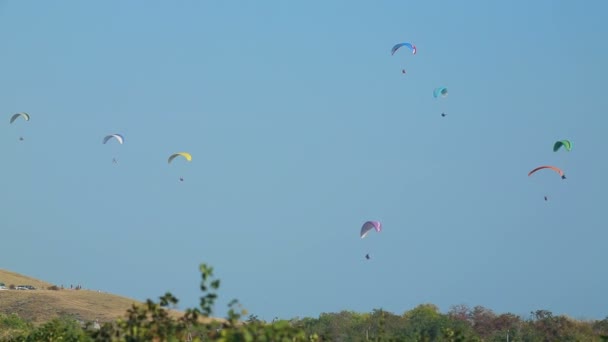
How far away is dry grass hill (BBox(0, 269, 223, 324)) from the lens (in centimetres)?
13675

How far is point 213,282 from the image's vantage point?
71.1 ft

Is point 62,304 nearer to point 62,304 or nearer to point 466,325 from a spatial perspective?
point 62,304

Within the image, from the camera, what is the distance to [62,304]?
145750mm

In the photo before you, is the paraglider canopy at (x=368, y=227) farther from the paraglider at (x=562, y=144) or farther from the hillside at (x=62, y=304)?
the hillside at (x=62, y=304)

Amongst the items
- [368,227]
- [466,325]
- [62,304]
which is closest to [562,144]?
[368,227]

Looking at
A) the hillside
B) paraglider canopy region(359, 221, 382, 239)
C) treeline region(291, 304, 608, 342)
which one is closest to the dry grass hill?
the hillside

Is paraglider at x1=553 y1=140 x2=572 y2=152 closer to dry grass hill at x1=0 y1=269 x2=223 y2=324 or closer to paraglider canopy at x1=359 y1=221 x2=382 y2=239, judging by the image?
paraglider canopy at x1=359 y1=221 x2=382 y2=239

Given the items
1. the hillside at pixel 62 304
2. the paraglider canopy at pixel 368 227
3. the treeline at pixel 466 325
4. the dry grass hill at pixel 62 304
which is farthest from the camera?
the hillside at pixel 62 304

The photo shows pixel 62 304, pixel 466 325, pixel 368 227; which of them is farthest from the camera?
pixel 62 304

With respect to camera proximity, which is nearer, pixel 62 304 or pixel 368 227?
pixel 368 227

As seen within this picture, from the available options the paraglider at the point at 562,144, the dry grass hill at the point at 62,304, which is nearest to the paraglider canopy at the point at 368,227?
the paraglider at the point at 562,144

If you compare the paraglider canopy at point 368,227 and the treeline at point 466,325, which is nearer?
the paraglider canopy at point 368,227

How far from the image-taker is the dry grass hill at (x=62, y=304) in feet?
449

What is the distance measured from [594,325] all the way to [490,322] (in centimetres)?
1346
